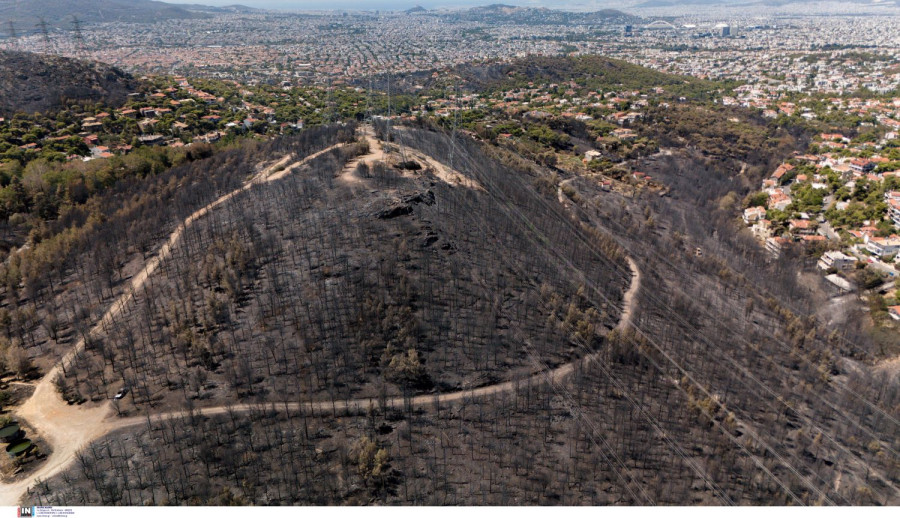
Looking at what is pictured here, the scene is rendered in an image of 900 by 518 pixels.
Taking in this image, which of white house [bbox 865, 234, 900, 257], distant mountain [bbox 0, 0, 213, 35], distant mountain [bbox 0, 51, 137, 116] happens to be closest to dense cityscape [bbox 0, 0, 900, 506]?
distant mountain [bbox 0, 51, 137, 116]

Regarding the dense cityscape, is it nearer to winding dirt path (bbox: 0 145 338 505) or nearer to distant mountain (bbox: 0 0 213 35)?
winding dirt path (bbox: 0 145 338 505)

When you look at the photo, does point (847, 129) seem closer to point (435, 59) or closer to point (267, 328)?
point (435, 59)

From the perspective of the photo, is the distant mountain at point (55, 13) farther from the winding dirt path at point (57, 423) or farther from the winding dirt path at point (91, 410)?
the winding dirt path at point (91, 410)

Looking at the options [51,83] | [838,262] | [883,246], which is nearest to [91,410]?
[838,262]

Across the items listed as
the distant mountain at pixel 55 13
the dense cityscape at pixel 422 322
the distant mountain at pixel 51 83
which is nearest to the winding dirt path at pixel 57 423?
the dense cityscape at pixel 422 322

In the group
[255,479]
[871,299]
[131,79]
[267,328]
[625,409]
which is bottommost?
[871,299]

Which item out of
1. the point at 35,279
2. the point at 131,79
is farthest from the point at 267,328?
the point at 131,79

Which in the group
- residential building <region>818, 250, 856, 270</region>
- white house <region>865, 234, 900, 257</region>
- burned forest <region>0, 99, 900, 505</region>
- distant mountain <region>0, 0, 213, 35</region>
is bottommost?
residential building <region>818, 250, 856, 270</region>

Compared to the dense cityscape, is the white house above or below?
below
